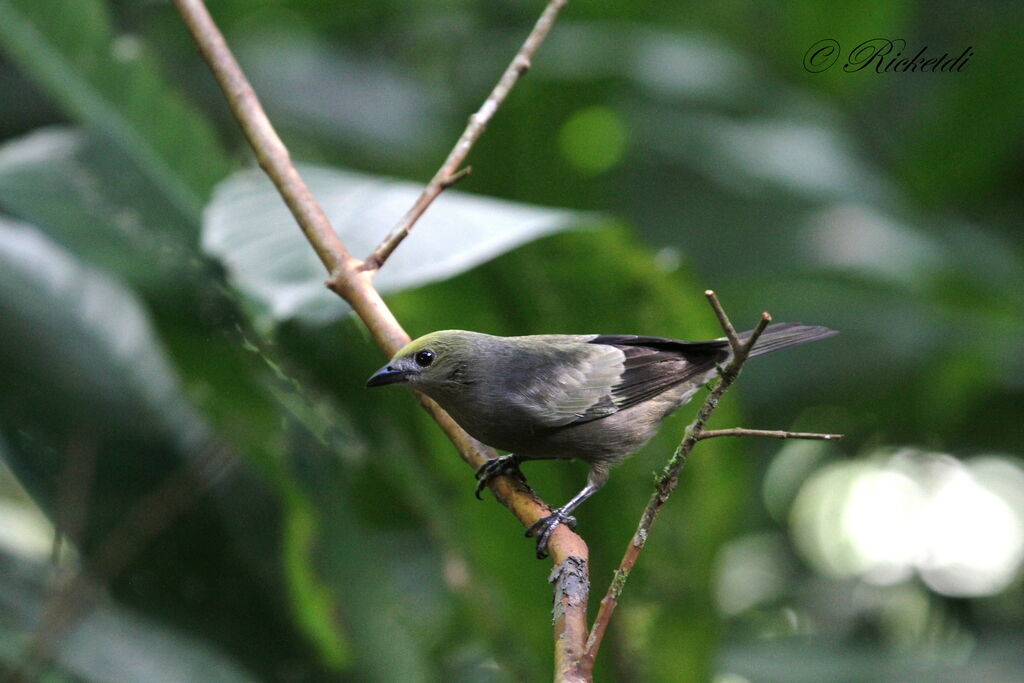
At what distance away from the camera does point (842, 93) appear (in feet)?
18.8

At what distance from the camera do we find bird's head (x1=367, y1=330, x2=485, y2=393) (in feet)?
8.54

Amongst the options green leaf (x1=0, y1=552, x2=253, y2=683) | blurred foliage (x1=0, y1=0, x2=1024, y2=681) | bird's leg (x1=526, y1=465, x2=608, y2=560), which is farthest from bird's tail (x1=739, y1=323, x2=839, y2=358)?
green leaf (x1=0, y1=552, x2=253, y2=683)

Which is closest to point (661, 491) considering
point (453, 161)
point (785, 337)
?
point (453, 161)

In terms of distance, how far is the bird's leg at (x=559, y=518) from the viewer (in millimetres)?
2475

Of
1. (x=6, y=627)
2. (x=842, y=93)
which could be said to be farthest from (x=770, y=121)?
(x=6, y=627)

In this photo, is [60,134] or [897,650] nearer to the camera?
[60,134]

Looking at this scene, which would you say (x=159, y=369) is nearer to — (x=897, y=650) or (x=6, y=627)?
(x=6, y=627)

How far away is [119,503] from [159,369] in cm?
57

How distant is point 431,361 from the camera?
2.74 m

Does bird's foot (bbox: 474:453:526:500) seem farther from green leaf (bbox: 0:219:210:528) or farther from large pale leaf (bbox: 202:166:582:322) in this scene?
green leaf (bbox: 0:219:210:528)

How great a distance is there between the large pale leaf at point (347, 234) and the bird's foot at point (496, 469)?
0.49m

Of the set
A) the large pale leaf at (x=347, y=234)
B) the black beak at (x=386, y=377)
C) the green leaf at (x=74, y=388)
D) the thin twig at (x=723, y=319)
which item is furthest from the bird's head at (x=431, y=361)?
the green leaf at (x=74, y=388)

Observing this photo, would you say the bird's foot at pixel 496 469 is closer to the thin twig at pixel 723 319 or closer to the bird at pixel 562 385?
the bird at pixel 562 385

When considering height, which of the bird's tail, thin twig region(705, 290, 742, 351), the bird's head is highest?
the bird's tail
